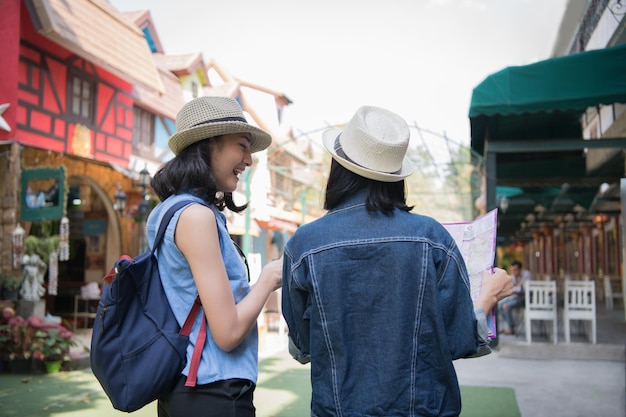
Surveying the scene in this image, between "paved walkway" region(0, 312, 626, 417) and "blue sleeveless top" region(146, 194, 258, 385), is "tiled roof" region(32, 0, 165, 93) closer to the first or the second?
"paved walkway" region(0, 312, 626, 417)

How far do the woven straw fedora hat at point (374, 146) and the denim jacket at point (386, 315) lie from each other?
12 centimetres

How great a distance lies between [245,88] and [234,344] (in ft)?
78.1

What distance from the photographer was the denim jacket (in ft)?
5.67

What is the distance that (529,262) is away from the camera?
44.3 metres

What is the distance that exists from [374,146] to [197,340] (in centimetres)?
75

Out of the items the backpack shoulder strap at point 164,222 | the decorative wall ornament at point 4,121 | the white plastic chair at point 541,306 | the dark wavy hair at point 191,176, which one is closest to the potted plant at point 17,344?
the decorative wall ornament at point 4,121

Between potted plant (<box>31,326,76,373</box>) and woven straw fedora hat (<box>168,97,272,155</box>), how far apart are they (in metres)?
6.94

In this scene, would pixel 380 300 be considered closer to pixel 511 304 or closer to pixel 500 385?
pixel 500 385

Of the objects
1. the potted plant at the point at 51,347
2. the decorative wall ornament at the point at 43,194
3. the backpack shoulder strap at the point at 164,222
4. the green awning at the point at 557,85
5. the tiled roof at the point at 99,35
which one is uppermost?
the tiled roof at the point at 99,35

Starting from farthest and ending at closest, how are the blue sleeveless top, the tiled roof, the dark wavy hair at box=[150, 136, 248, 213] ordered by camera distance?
the tiled roof < the dark wavy hair at box=[150, 136, 248, 213] < the blue sleeveless top

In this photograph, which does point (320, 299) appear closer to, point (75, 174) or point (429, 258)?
point (429, 258)

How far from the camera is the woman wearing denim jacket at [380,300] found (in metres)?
1.73

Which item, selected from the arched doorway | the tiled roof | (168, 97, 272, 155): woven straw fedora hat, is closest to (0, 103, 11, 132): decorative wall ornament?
the tiled roof

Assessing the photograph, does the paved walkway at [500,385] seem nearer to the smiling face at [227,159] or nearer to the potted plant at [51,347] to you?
the potted plant at [51,347]
